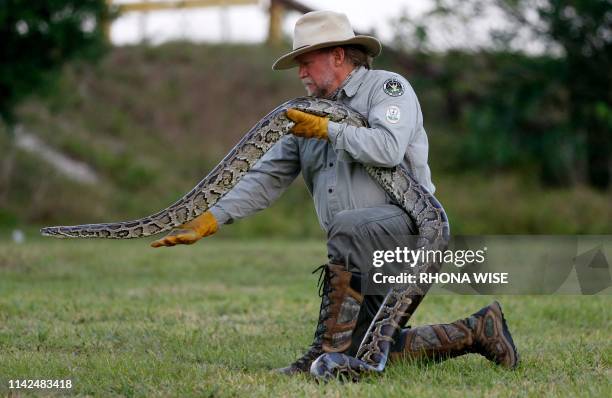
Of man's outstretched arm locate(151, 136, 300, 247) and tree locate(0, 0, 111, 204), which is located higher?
tree locate(0, 0, 111, 204)

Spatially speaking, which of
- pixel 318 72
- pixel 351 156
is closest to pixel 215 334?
pixel 351 156

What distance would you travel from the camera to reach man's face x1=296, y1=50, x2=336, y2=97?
22.1 ft

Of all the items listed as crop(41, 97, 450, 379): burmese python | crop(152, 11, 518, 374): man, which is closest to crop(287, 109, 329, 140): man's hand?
crop(152, 11, 518, 374): man

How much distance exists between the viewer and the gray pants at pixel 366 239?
20.1ft

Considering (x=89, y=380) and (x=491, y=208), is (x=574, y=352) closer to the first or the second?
(x=89, y=380)

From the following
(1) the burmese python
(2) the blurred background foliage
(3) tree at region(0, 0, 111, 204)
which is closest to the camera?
(1) the burmese python

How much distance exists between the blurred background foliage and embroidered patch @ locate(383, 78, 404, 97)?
14.2 meters

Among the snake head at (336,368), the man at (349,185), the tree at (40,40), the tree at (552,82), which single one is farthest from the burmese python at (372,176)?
the tree at (552,82)

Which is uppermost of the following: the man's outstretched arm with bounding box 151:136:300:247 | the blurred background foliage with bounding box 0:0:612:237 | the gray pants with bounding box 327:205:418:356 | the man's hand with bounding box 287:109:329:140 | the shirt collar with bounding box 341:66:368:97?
the blurred background foliage with bounding box 0:0:612:237

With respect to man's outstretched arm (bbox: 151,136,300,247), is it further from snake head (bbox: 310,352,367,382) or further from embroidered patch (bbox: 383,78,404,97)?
snake head (bbox: 310,352,367,382)

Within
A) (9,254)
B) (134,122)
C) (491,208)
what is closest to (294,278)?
(9,254)

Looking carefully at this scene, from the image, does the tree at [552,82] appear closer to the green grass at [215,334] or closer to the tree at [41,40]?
the tree at [41,40]

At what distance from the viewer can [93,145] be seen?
27.7 metres

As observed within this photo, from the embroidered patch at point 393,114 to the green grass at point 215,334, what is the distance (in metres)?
1.66
